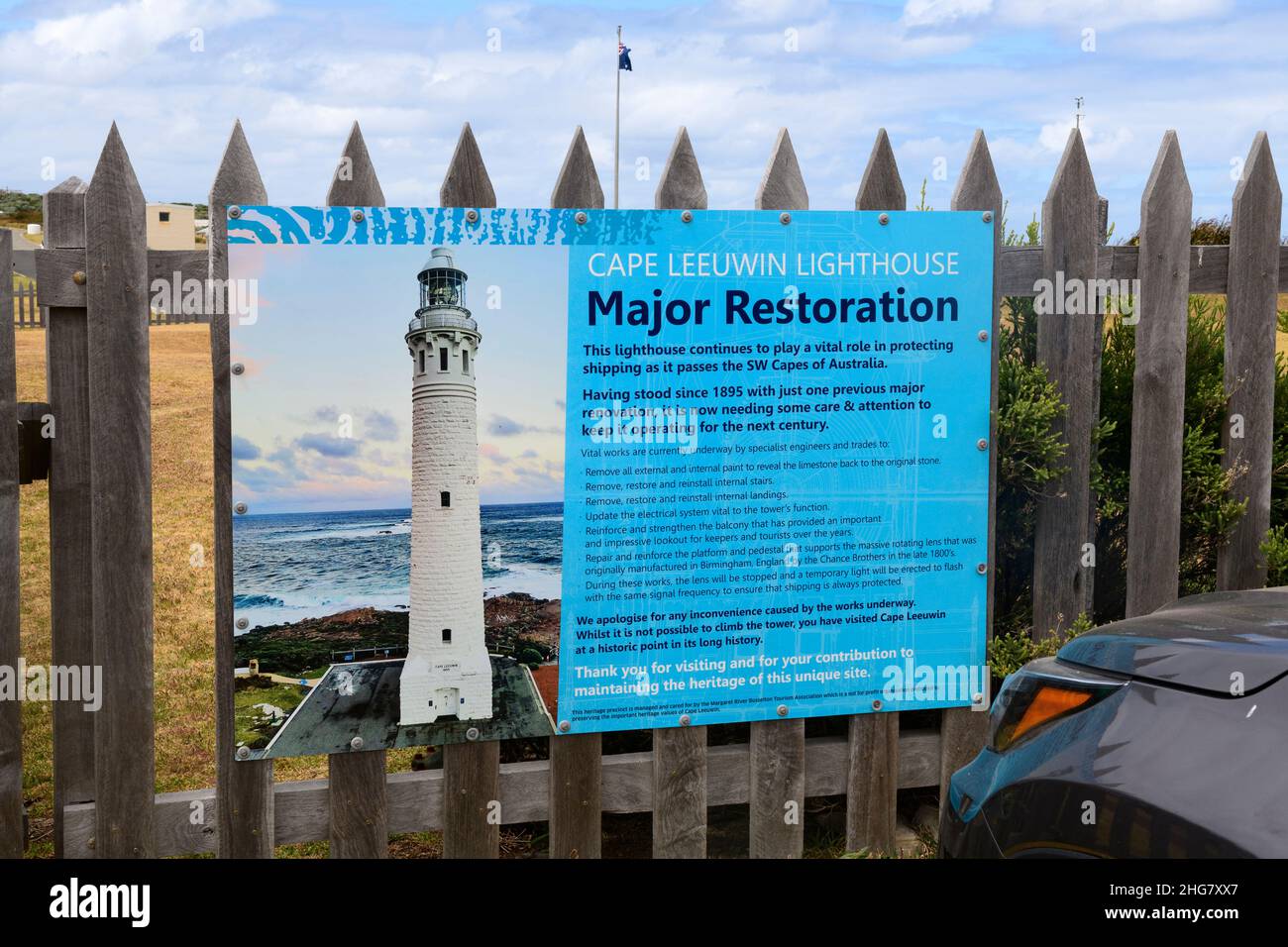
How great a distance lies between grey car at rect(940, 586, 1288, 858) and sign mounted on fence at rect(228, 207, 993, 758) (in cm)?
175

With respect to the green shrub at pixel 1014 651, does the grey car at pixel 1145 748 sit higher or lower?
higher

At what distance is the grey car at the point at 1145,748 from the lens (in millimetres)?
1875

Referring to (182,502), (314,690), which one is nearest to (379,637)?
(314,690)

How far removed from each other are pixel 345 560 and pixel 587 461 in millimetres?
920

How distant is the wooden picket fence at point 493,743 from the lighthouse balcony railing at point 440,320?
411mm

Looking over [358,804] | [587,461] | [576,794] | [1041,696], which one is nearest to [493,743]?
[576,794]

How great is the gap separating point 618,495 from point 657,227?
0.98 meters

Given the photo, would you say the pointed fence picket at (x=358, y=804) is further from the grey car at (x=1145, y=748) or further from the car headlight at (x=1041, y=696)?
the car headlight at (x=1041, y=696)

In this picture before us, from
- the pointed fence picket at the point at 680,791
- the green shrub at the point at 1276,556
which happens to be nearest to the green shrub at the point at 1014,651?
the green shrub at the point at 1276,556

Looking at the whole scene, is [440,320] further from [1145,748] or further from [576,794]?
[1145,748]

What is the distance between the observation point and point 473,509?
13.3 ft

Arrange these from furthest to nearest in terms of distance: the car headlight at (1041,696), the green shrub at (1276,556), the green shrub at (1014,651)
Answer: the green shrub at (1276,556) → the green shrub at (1014,651) → the car headlight at (1041,696)

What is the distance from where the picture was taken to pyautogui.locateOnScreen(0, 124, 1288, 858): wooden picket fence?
12.9 ft

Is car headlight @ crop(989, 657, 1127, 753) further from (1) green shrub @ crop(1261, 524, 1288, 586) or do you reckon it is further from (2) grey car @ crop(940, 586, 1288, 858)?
(1) green shrub @ crop(1261, 524, 1288, 586)
